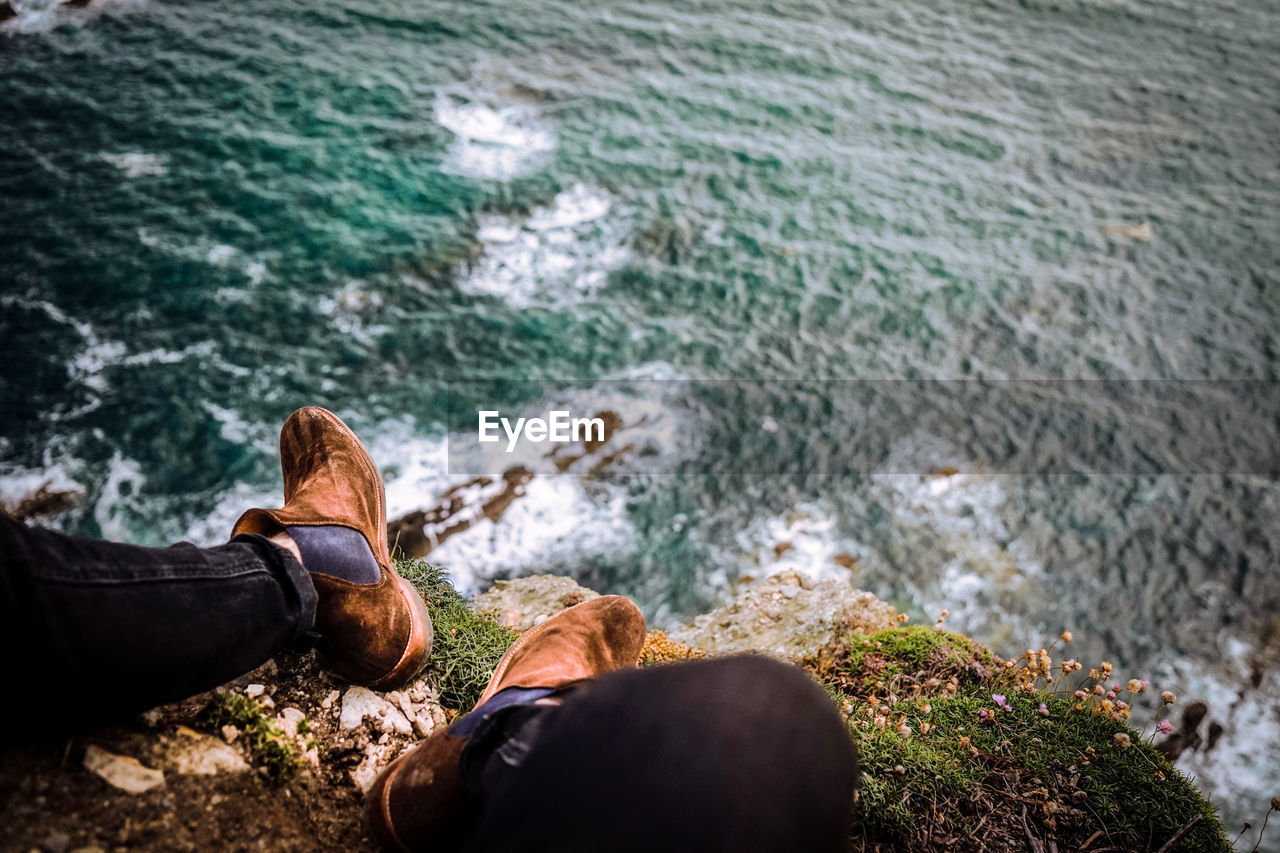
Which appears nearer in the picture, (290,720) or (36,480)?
(290,720)

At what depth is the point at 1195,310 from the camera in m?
8.75

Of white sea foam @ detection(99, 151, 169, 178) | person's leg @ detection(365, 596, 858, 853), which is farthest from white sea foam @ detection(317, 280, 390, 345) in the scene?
person's leg @ detection(365, 596, 858, 853)

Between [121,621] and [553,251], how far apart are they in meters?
7.33

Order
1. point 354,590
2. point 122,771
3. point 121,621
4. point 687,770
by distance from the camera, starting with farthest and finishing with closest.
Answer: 1. point 354,590
2. point 122,771
3. point 121,621
4. point 687,770

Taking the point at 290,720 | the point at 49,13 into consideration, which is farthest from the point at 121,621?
the point at 49,13

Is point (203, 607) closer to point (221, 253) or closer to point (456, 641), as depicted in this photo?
point (456, 641)

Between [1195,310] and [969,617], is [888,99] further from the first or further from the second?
[969,617]

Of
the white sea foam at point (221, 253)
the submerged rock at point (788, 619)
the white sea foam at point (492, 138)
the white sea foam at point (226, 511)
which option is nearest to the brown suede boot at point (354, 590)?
the submerged rock at point (788, 619)

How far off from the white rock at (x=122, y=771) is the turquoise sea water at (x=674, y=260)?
12.7 feet

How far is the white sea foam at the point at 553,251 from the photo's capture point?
8.40 meters

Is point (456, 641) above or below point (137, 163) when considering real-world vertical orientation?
below

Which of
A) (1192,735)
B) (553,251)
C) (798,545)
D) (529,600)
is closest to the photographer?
(529,600)

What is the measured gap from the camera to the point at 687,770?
69.3 inches

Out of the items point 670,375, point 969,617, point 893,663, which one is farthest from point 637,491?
point 893,663
